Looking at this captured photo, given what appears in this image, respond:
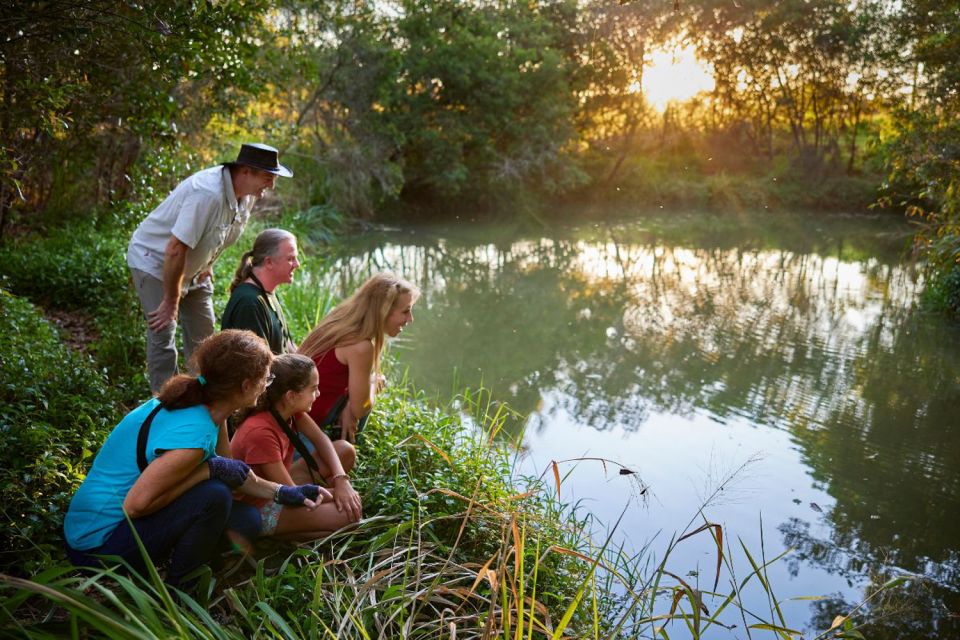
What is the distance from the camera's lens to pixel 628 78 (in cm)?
2284

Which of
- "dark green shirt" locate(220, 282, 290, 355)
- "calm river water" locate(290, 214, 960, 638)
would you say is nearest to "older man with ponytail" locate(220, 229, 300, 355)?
"dark green shirt" locate(220, 282, 290, 355)

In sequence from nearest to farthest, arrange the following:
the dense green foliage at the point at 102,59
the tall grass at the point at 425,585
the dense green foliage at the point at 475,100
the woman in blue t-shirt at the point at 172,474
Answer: the tall grass at the point at 425,585 < the woman in blue t-shirt at the point at 172,474 < the dense green foliage at the point at 102,59 < the dense green foliage at the point at 475,100

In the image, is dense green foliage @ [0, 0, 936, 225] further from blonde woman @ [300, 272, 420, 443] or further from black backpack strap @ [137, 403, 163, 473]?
black backpack strap @ [137, 403, 163, 473]

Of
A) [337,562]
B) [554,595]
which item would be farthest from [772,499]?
[337,562]

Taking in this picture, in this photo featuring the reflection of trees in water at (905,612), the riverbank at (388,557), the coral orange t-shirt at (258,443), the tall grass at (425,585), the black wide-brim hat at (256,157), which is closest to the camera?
the tall grass at (425,585)

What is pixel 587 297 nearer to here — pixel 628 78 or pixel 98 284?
pixel 98 284

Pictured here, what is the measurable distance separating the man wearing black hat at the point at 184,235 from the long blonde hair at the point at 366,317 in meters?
0.87

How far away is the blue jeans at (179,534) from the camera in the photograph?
90.4 inches

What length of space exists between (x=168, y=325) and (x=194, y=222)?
56 centimetres

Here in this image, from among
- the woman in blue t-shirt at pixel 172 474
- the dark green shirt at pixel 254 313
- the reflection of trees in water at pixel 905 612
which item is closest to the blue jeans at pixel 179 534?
the woman in blue t-shirt at pixel 172 474

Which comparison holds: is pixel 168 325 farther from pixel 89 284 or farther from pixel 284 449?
pixel 89 284

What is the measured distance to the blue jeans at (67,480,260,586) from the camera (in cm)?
229

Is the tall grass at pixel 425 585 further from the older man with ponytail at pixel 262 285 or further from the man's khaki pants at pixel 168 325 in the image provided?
the man's khaki pants at pixel 168 325

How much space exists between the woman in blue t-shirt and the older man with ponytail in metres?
1.07
